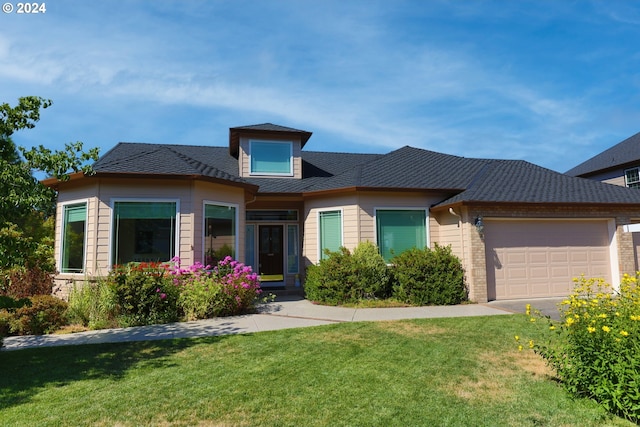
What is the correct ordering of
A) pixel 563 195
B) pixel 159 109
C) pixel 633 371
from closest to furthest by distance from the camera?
pixel 633 371 < pixel 563 195 < pixel 159 109

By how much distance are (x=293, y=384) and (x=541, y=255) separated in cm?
952

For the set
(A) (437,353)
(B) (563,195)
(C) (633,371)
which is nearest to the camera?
(C) (633,371)

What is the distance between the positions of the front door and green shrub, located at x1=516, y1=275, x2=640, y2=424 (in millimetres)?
9794

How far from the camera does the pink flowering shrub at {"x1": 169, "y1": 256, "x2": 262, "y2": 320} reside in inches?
320

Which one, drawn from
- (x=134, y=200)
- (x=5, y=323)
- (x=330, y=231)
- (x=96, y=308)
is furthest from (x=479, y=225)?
(x=5, y=323)

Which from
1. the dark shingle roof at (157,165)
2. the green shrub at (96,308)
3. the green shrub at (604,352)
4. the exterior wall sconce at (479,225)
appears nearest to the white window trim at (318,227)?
the dark shingle roof at (157,165)

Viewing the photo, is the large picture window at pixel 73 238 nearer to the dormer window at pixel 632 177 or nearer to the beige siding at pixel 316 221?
the beige siding at pixel 316 221

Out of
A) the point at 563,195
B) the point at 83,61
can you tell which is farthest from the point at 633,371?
the point at 83,61

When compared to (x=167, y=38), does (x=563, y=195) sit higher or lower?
lower

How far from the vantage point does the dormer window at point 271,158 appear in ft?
44.1

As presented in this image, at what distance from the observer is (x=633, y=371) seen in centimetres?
318

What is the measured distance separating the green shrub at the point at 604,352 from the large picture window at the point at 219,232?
26.0 feet

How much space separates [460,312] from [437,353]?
3.64 metres

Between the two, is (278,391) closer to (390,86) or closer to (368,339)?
(368,339)
